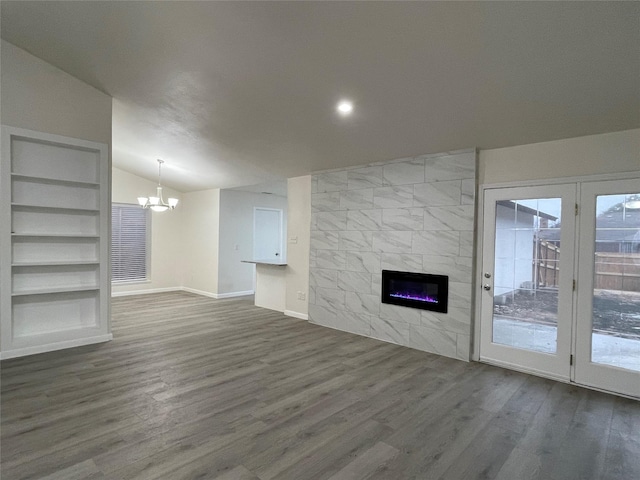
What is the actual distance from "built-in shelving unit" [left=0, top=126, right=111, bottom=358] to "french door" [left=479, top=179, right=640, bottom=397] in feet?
16.3

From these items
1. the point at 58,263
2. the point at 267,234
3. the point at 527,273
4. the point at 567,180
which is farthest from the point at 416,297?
the point at 267,234

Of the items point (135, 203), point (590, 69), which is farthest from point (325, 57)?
point (135, 203)

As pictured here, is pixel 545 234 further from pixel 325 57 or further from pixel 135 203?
pixel 135 203

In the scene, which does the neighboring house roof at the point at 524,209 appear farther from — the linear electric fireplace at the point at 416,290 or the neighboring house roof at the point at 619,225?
the linear electric fireplace at the point at 416,290

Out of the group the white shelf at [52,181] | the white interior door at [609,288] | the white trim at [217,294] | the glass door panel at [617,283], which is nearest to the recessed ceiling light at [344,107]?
the white interior door at [609,288]

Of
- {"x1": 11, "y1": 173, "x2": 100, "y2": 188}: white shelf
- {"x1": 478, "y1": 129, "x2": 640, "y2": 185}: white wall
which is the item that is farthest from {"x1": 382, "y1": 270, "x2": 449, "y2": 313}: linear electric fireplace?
{"x1": 11, "y1": 173, "x2": 100, "y2": 188}: white shelf

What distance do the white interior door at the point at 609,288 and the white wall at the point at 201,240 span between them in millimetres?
6835

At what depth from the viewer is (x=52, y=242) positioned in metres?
4.18

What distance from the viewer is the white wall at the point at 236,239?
8.02m

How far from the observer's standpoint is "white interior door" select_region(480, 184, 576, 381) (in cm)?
352

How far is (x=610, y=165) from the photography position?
10.7 feet

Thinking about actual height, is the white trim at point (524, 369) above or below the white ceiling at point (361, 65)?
below

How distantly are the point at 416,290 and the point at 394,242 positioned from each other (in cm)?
74

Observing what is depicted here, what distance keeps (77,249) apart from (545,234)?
568 cm
